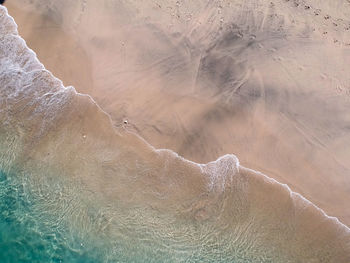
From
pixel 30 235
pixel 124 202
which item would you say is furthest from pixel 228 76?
pixel 30 235

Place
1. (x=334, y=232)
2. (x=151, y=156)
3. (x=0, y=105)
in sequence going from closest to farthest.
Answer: (x=334, y=232) → (x=151, y=156) → (x=0, y=105)

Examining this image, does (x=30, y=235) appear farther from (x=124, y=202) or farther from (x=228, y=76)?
(x=228, y=76)

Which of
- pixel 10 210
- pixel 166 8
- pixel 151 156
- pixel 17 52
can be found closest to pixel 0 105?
pixel 17 52

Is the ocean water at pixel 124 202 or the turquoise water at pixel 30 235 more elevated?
the ocean water at pixel 124 202

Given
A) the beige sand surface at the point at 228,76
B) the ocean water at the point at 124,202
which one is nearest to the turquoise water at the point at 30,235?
the ocean water at the point at 124,202

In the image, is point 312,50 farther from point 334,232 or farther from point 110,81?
point 110,81

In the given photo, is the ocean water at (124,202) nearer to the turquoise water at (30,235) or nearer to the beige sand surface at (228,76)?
the turquoise water at (30,235)
